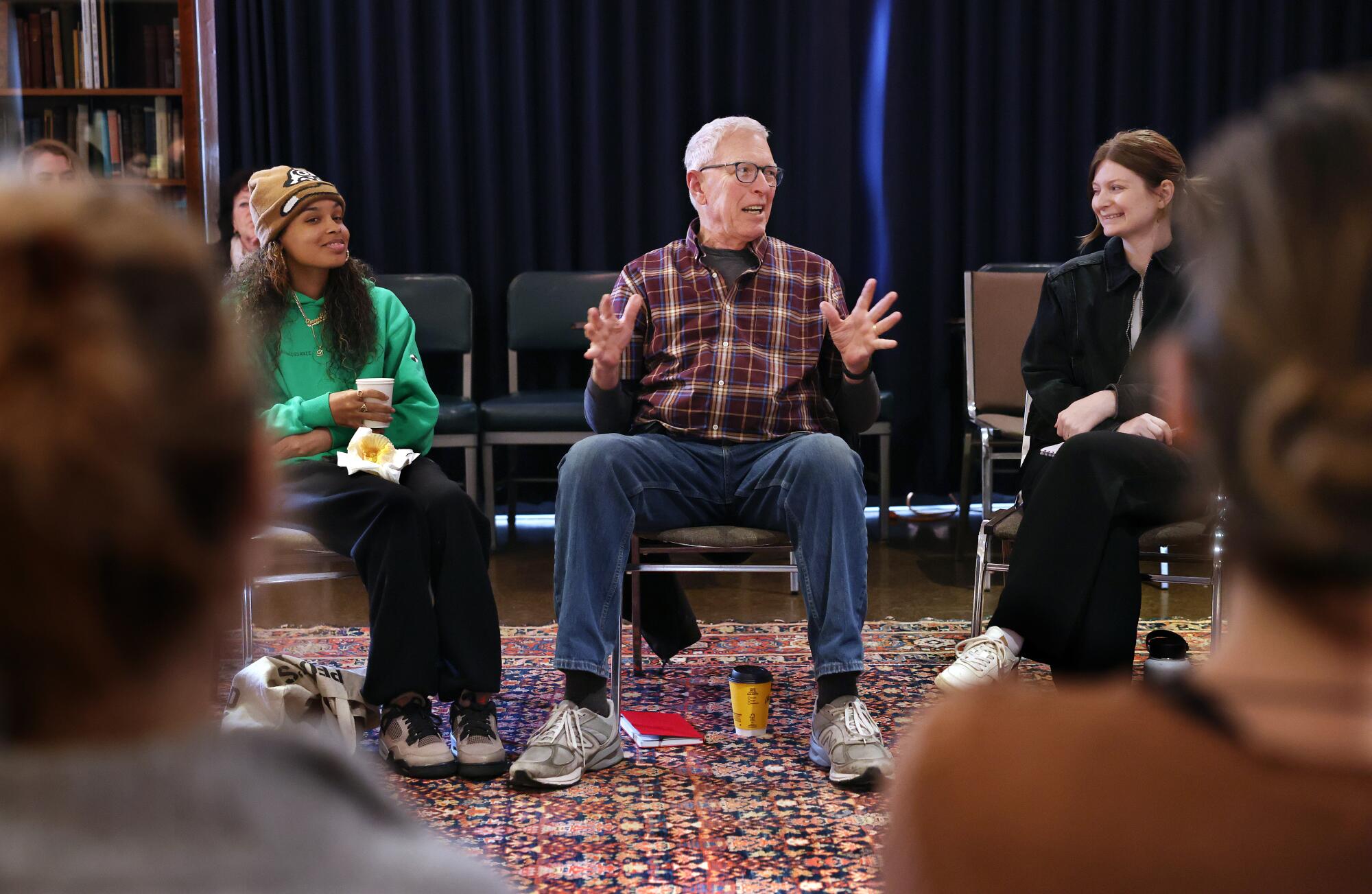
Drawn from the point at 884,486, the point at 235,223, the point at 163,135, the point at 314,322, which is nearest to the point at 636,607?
the point at 314,322

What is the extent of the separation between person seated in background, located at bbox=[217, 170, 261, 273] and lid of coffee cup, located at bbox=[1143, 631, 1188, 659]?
8.55 feet

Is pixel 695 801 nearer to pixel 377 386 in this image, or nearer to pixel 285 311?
pixel 377 386

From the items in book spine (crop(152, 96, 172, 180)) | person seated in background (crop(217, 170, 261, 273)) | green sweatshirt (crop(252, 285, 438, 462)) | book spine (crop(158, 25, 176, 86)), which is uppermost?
book spine (crop(158, 25, 176, 86))

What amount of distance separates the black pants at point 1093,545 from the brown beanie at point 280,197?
5.35 ft

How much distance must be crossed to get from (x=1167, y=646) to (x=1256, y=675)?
2.65 m

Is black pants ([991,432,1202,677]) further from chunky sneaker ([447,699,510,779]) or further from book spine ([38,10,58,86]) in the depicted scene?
book spine ([38,10,58,86])

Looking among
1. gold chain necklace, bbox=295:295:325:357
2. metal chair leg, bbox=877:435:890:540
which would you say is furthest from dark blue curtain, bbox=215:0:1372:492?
gold chain necklace, bbox=295:295:325:357

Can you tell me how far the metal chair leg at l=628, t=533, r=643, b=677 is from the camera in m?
2.63

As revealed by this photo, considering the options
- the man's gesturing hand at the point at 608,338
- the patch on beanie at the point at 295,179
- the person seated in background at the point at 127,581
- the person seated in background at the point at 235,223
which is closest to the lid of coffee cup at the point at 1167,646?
the man's gesturing hand at the point at 608,338

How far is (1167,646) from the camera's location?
9.95 feet

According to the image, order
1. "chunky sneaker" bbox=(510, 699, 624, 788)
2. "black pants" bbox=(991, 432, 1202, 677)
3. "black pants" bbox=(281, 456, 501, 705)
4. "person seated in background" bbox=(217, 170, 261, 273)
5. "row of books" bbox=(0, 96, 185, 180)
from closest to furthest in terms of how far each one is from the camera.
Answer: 1. "chunky sneaker" bbox=(510, 699, 624, 788)
2. "black pants" bbox=(281, 456, 501, 705)
3. "black pants" bbox=(991, 432, 1202, 677)
4. "person seated in background" bbox=(217, 170, 261, 273)
5. "row of books" bbox=(0, 96, 185, 180)

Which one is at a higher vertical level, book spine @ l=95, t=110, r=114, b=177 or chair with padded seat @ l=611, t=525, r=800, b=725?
book spine @ l=95, t=110, r=114, b=177

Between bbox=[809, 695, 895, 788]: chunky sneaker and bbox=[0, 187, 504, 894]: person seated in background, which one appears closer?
bbox=[0, 187, 504, 894]: person seated in background

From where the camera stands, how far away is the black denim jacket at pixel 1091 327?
9.57 ft
